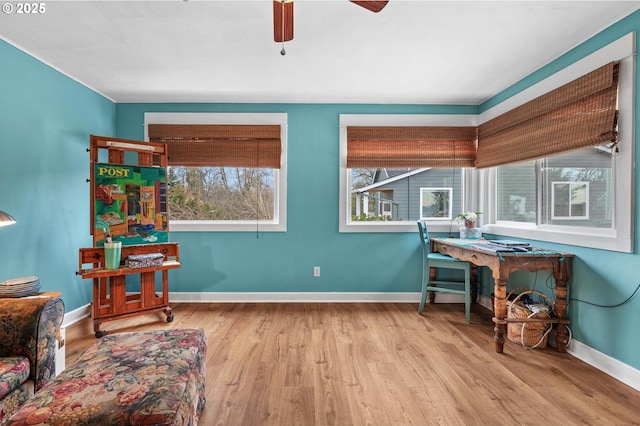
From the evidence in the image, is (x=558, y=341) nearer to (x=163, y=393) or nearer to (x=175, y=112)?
(x=163, y=393)

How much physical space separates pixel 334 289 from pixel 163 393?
2.84 m

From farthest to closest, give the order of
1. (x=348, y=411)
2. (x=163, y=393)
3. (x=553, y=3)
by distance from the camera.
A: (x=553, y=3) < (x=348, y=411) < (x=163, y=393)

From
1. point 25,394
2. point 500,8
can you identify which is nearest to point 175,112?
point 25,394

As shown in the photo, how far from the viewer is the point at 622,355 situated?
7.35ft

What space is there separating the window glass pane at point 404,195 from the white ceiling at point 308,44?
100 cm

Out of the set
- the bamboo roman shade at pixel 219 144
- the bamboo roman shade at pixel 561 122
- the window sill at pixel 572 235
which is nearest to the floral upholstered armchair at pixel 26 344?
the bamboo roman shade at pixel 219 144

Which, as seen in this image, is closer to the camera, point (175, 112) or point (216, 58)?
point (216, 58)

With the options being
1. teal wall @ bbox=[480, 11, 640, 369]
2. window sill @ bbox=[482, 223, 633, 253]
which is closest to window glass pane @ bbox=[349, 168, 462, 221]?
window sill @ bbox=[482, 223, 633, 253]

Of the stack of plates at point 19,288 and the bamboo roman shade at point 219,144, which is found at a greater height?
the bamboo roman shade at point 219,144

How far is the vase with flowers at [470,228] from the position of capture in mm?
3748

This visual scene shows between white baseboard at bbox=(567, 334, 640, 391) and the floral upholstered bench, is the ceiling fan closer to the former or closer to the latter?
the floral upholstered bench

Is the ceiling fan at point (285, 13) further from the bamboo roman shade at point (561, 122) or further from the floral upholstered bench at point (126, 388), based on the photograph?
the bamboo roman shade at point (561, 122)

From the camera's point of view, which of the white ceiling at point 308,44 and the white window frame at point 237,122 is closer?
the white ceiling at point 308,44

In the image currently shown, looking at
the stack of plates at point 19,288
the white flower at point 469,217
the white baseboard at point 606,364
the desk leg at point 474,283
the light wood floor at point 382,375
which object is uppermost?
the white flower at point 469,217
